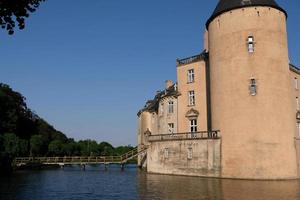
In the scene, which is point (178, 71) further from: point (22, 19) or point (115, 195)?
point (22, 19)

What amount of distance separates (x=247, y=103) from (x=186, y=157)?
708 cm

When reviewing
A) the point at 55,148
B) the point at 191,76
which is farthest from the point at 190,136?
the point at 55,148

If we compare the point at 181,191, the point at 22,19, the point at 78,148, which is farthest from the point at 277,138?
the point at 78,148

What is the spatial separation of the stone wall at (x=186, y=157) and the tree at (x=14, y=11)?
21.6 metres

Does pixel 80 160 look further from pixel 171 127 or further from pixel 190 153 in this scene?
pixel 190 153

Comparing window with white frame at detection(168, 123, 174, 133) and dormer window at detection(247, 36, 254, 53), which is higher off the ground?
dormer window at detection(247, 36, 254, 53)

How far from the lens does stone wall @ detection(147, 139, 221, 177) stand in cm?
3123

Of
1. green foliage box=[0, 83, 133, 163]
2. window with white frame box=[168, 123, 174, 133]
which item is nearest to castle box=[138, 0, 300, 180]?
window with white frame box=[168, 123, 174, 133]

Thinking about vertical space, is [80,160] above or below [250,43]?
below

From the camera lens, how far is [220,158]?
101 ft

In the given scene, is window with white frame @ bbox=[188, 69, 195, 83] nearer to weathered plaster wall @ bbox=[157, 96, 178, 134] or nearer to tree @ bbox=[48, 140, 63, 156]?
weathered plaster wall @ bbox=[157, 96, 178, 134]

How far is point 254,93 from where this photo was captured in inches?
1182

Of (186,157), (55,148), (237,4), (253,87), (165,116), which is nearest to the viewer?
(253,87)

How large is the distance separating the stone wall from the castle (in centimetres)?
8
